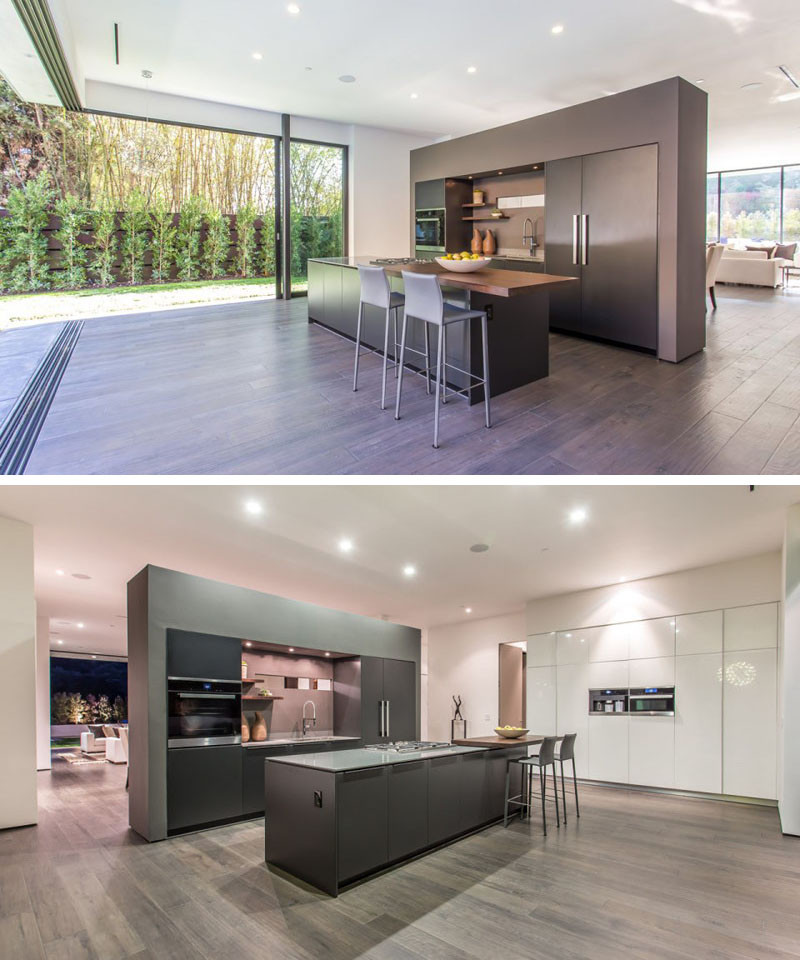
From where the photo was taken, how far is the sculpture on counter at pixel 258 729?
599 cm

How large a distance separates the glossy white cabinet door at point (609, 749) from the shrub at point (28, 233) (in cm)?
891

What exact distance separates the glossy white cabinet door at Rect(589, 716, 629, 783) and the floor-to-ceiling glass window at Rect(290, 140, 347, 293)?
807 cm

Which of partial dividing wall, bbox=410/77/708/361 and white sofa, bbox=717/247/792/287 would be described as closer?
partial dividing wall, bbox=410/77/708/361

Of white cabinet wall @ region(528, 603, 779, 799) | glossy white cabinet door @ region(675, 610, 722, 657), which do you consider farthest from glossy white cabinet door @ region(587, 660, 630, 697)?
glossy white cabinet door @ region(675, 610, 722, 657)

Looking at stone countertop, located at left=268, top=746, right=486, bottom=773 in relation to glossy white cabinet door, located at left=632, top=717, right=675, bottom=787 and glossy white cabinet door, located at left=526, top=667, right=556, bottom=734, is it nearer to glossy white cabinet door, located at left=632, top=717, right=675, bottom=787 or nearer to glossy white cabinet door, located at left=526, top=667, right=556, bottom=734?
glossy white cabinet door, located at left=632, top=717, right=675, bottom=787

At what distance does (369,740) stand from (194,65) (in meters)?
7.74

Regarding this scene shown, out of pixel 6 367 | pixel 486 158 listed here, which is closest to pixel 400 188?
pixel 486 158

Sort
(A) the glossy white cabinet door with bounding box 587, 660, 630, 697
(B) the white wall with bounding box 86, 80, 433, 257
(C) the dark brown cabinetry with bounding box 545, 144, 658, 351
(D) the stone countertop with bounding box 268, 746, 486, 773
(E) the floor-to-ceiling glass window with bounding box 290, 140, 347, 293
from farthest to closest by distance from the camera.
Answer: (E) the floor-to-ceiling glass window with bounding box 290, 140, 347, 293 → (B) the white wall with bounding box 86, 80, 433, 257 → (A) the glossy white cabinet door with bounding box 587, 660, 630, 697 → (C) the dark brown cabinetry with bounding box 545, 144, 658, 351 → (D) the stone countertop with bounding box 268, 746, 486, 773

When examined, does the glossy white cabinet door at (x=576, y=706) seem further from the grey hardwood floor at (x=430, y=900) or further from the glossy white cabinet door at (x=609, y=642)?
the grey hardwood floor at (x=430, y=900)

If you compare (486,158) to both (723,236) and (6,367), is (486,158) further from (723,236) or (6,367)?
(723,236)

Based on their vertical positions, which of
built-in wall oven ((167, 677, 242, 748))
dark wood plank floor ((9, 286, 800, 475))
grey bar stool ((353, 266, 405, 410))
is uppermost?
grey bar stool ((353, 266, 405, 410))

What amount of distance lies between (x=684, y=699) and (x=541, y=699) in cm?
215

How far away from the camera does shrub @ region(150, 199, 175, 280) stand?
9430 mm

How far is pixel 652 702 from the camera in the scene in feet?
23.6
